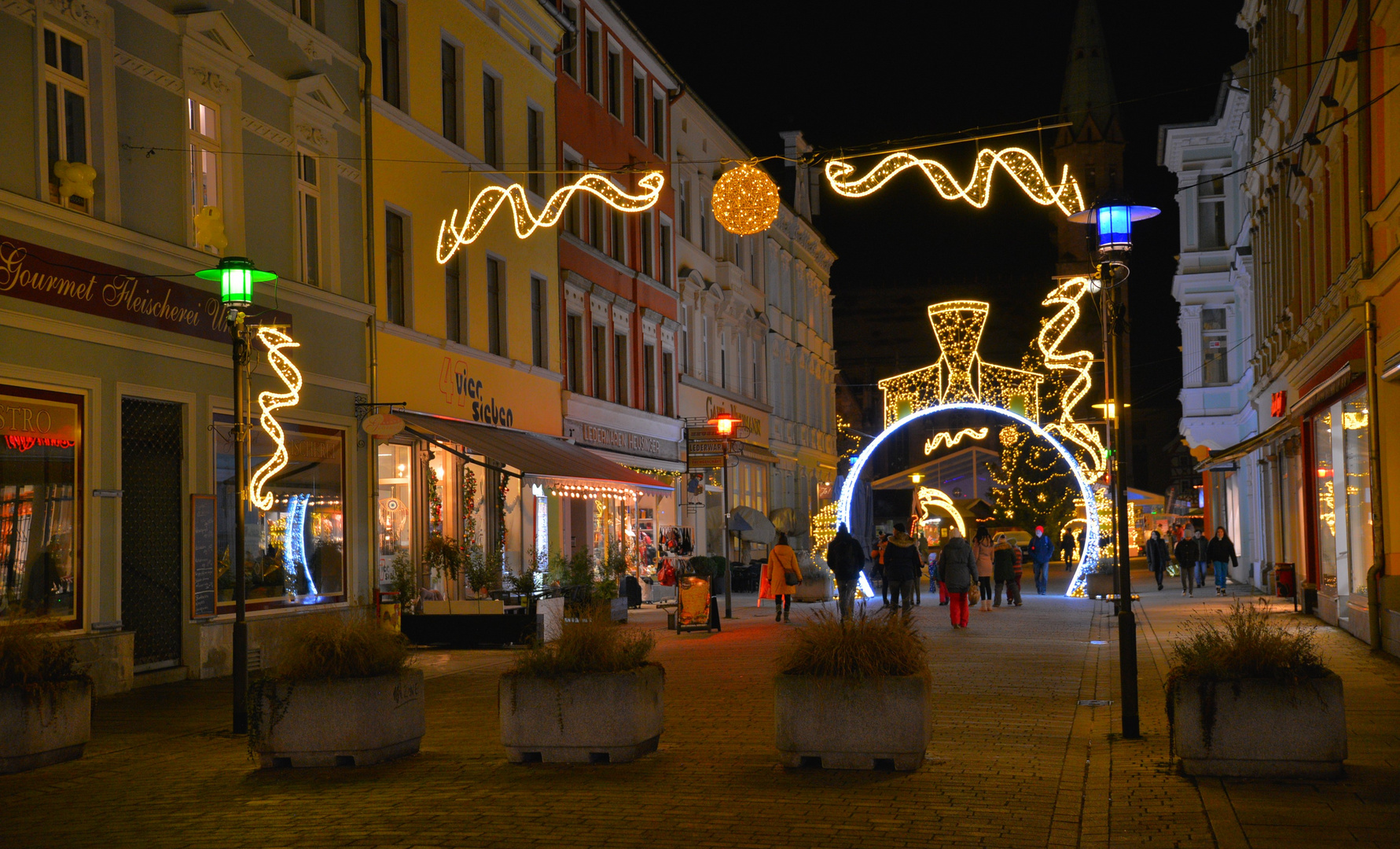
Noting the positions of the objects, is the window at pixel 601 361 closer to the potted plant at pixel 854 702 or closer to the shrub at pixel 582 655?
the shrub at pixel 582 655

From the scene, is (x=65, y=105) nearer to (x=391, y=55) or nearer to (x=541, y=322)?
(x=391, y=55)

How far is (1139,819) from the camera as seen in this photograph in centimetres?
781

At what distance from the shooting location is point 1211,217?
3709 cm

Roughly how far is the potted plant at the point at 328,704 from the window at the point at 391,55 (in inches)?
530

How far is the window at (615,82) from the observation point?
32188 millimetres

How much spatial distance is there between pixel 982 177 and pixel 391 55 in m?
10.1

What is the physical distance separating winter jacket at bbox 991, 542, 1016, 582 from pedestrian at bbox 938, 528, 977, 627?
6.33 metres

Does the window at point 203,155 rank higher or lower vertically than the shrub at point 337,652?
higher

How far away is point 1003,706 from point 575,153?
19.5 meters

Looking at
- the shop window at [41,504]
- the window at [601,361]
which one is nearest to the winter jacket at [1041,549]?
the window at [601,361]

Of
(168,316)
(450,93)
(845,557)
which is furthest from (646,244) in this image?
(168,316)

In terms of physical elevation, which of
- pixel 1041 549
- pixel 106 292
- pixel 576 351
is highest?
pixel 576 351

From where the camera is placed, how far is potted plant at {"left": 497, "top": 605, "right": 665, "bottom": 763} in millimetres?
9609

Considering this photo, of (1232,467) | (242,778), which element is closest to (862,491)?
(1232,467)
